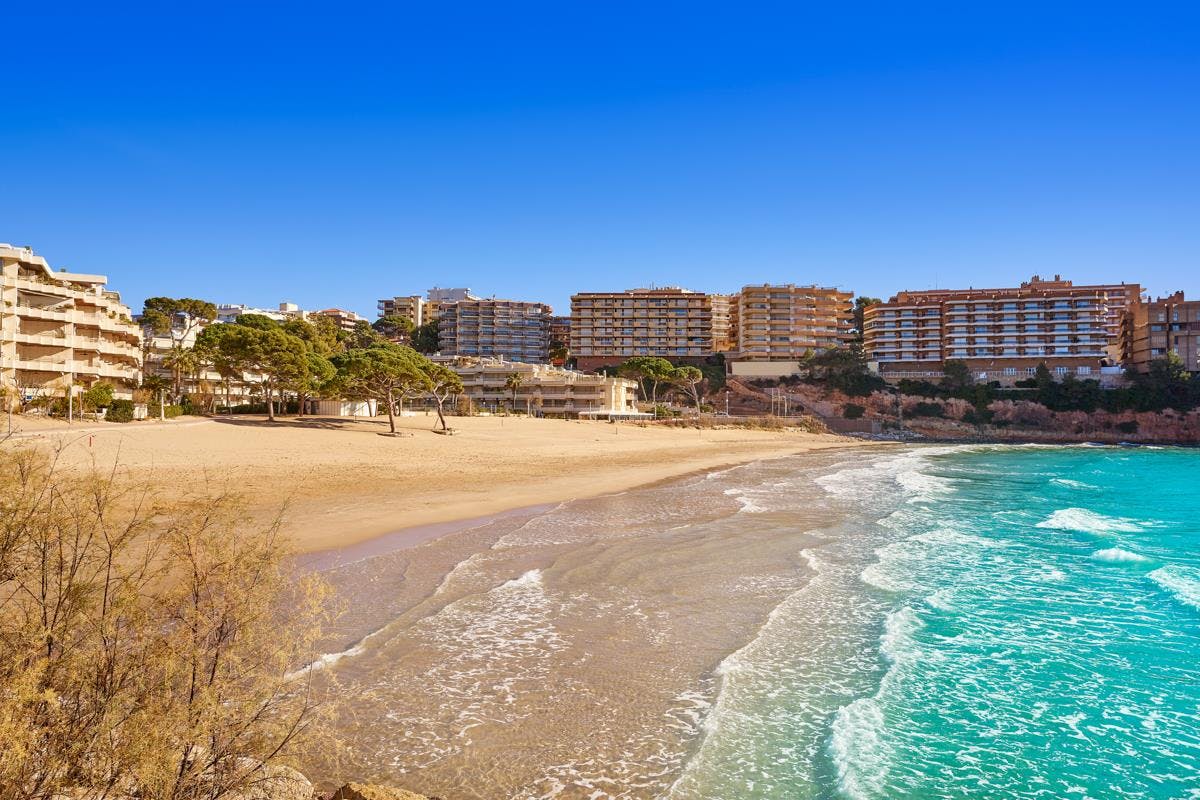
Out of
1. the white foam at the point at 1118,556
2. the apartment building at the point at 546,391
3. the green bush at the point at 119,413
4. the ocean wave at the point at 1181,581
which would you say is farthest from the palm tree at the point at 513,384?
the ocean wave at the point at 1181,581

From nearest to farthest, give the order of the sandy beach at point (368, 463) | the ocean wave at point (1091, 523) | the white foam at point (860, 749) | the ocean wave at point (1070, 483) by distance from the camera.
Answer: the white foam at point (860, 749) → the sandy beach at point (368, 463) → the ocean wave at point (1091, 523) → the ocean wave at point (1070, 483)

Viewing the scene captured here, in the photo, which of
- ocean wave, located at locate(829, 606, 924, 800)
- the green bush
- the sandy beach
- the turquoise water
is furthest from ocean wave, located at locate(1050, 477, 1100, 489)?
the green bush

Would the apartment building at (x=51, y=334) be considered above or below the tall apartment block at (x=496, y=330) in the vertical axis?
below

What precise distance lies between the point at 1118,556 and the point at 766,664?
1245cm

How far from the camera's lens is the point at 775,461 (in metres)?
47.9

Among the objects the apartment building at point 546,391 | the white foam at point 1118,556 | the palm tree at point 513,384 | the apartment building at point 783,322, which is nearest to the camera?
the white foam at point 1118,556

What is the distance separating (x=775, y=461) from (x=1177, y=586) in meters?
33.4

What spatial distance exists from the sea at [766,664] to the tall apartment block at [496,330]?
11180 cm

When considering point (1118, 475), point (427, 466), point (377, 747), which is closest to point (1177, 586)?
point (377, 747)

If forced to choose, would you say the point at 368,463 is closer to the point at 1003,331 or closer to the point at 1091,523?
the point at 1091,523

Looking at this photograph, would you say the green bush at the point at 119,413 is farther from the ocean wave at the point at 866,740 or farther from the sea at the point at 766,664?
the ocean wave at the point at 866,740

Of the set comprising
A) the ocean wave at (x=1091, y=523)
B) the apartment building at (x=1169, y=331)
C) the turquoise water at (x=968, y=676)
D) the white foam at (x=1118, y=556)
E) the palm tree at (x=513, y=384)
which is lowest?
the ocean wave at (x=1091, y=523)

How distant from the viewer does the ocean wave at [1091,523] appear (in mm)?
21781

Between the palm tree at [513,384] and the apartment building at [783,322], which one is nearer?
the palm tree at [513,384]
